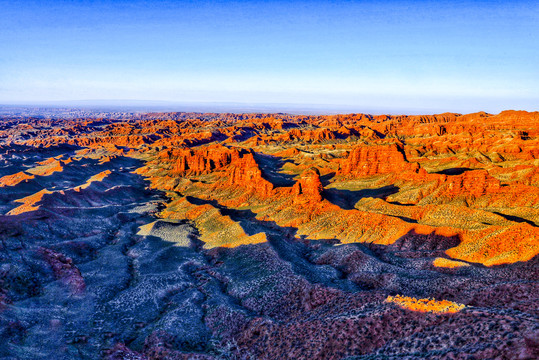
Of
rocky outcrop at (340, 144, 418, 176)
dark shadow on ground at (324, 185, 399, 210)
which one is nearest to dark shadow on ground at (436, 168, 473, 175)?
rocky outcrop at (340, 144, 418, 176)

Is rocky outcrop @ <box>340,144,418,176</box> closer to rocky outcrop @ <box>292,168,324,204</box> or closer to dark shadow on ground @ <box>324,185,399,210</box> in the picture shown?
dark shadow on ground @ <box>324,185,399,210</box>

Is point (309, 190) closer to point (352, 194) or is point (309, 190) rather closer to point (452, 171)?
point (352, 194)

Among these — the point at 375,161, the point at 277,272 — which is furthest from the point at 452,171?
the point at 277,272

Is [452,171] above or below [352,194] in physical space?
above

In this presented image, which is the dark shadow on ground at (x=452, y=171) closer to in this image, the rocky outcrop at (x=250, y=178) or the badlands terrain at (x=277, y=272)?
the badlands terrain at (x=277, y=272)

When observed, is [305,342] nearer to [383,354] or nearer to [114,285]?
[383,354]

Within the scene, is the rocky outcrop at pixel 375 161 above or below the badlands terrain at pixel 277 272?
above

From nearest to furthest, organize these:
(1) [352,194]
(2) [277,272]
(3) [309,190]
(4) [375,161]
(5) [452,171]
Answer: (2) [277,272], (3) [309,190], (1) [352,194], (5) [452,171], (4) [375,161]

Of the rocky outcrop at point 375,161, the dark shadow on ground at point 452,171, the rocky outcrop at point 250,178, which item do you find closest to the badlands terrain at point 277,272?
Answer: the rocky outcrop at point 250,178
